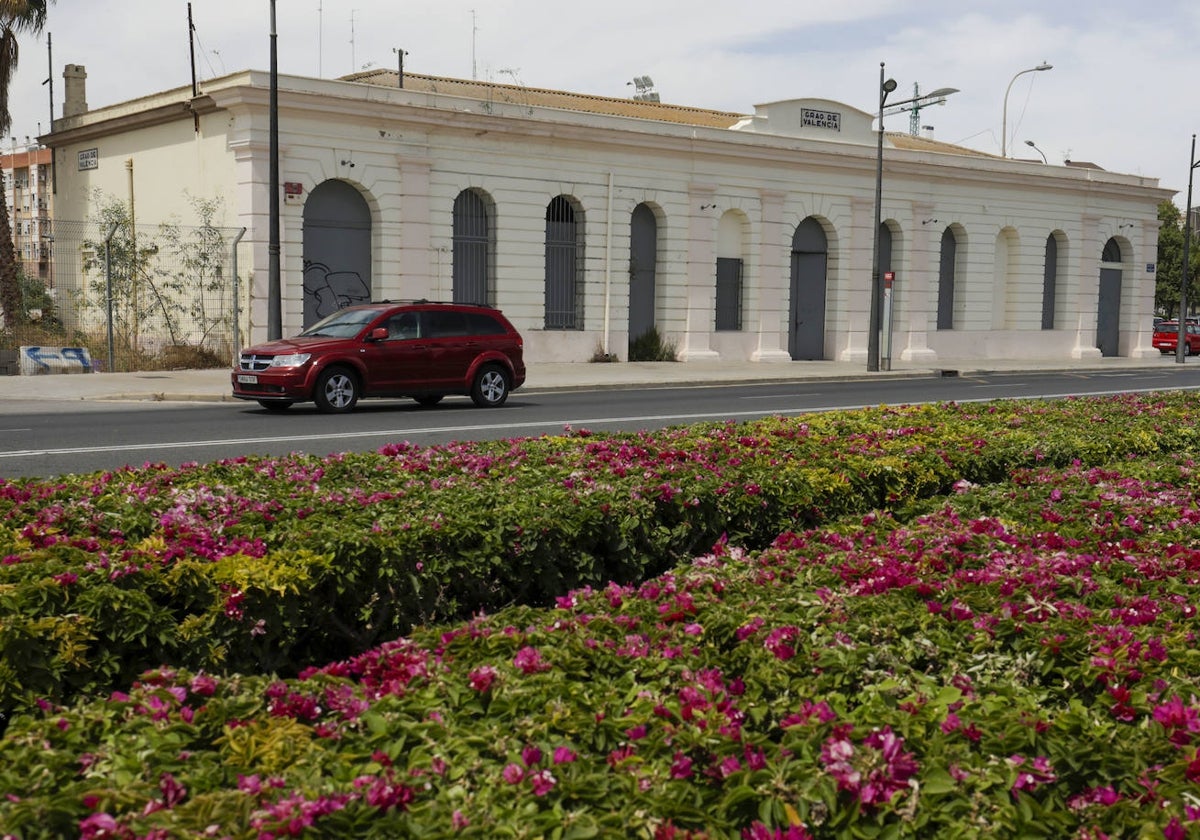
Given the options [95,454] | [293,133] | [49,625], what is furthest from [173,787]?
[293,133]

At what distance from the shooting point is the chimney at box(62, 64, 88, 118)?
35062 millimetres

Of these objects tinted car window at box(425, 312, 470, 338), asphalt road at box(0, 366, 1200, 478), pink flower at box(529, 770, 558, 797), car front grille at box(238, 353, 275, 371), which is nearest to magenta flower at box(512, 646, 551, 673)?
pink flower at box(529, 770, 558, 797)

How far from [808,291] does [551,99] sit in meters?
9.48

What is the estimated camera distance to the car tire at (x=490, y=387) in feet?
64.9

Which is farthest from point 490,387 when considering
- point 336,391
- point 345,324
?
point 336,391

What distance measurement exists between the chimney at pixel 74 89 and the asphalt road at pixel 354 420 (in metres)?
18.6

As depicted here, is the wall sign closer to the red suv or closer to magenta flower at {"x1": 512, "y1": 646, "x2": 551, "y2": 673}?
the red suv

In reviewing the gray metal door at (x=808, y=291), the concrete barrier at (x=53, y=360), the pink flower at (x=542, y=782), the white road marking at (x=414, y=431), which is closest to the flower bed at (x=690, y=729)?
the pink flower at (x=542, y=782)

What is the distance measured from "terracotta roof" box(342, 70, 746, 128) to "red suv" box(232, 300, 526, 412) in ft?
39.6

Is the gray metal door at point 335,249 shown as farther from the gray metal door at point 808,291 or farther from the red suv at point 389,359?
the gray metal door at point 808,291

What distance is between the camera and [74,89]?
3528 cm

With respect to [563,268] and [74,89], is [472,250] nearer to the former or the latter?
[563,268]

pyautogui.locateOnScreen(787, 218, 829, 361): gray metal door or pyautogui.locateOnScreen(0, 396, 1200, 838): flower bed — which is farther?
pyautogui.locateOnScreen(787, 218, 829, 361): gray metal door

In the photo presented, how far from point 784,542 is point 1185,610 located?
174 cm
